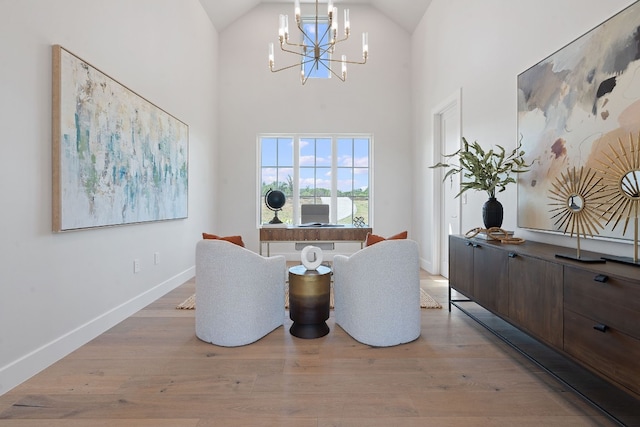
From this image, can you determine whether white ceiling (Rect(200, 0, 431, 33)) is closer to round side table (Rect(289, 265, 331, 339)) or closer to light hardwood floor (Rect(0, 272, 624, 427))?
round side table (Rect(289, 265, 331, 339))

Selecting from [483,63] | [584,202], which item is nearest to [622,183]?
[584,202]

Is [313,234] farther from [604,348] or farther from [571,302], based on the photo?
[604,348]

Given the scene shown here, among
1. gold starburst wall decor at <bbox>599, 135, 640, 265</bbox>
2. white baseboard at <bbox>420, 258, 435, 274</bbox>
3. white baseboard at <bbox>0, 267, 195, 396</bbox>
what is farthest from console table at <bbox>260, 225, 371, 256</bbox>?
gold starburst wall decor at <bbox>599, 135, 640, 265</bbox>

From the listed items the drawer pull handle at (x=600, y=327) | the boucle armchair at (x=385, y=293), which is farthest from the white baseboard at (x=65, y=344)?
the drawer pull handle at (x=600, y=327)

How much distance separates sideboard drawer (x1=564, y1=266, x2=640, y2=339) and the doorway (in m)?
2.39

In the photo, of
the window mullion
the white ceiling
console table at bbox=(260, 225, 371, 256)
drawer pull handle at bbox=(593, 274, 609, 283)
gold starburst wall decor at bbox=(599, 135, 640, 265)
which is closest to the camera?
drawer pull handle at bbox=(593, 274, 609, 283)

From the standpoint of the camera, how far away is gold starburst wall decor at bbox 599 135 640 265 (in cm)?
156

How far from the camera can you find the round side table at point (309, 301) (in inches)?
98.9

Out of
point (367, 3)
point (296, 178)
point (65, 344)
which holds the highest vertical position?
point (367, 3)

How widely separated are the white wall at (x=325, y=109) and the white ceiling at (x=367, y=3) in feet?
0.50

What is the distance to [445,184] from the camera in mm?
4477

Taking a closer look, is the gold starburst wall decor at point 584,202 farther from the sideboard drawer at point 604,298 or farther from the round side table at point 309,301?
the round side table at point 309,301

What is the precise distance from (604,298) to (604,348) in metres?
0.21

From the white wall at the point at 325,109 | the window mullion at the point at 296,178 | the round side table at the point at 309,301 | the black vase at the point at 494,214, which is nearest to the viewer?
the round side table at the point at 309,301
